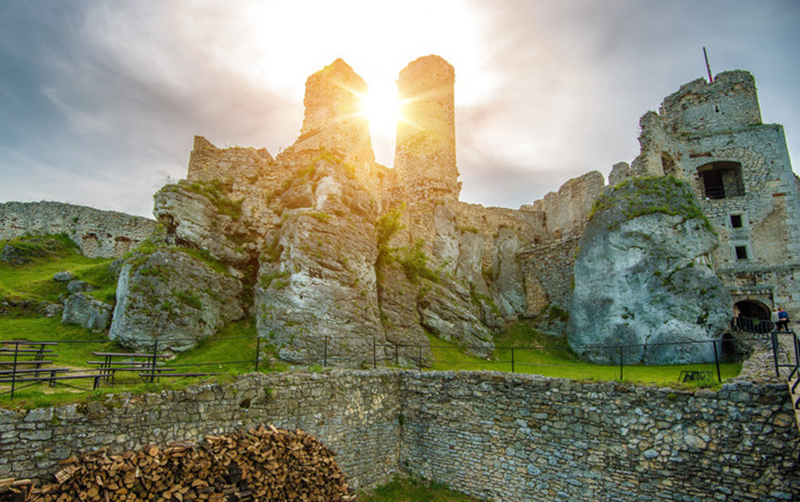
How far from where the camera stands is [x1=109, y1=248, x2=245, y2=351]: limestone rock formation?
13.1 meters

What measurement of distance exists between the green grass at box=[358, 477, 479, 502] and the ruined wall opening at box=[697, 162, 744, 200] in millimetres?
25955

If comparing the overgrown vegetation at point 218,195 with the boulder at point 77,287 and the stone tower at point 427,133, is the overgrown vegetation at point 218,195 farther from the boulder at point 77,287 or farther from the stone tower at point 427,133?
the stone tower at point 427,133

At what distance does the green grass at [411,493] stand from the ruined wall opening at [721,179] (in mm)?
25955

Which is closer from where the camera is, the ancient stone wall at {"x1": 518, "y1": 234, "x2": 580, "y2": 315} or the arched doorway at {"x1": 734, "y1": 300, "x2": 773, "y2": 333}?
the arched doorway at {"x1": 734, "y1": 300, "x2": 773, "y2": 333}

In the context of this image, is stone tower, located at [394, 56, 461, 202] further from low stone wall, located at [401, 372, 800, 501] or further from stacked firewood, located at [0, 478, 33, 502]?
stacked firewood, located at [0, 478, 33, 502]

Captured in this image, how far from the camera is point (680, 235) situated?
18922 mm

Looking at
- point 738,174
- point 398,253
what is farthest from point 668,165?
point 398,253

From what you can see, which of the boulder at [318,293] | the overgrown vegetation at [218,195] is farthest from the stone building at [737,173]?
the overgrown vegetation at [218,195]

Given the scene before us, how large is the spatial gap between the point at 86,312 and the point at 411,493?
1198cm

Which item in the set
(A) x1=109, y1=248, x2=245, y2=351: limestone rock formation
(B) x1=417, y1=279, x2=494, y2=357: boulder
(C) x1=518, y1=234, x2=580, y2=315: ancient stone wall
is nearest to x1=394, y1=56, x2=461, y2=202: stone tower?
(C) x1=518, y1=234, x2=580, y2=315: ancient stone wall

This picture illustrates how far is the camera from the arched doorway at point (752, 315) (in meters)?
21.1

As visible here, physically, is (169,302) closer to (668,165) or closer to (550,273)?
(550,273)

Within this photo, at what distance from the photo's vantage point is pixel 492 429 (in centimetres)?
1197

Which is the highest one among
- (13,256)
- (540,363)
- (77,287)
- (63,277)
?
(13,256)
